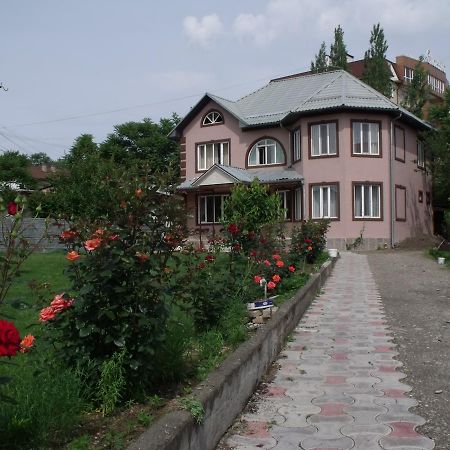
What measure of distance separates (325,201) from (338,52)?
2159 centimetres

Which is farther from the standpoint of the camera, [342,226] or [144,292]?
[342,226]

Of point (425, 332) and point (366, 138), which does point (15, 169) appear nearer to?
point (366, 138)

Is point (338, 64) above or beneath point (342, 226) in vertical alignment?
above

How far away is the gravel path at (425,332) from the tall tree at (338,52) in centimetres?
3041

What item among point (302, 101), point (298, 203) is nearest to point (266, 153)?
point (302, 101)

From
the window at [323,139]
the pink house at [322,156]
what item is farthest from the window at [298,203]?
the window at [323,139]

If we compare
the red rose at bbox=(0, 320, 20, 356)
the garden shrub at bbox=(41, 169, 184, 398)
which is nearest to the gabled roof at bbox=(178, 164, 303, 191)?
the garden shrub at bbox=(41, 169, 184, 398)

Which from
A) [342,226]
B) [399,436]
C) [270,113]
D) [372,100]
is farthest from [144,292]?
[270,113]

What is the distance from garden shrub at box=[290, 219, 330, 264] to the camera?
1300cm

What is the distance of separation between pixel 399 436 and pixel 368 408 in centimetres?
60

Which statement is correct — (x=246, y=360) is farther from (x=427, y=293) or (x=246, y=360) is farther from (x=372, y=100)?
(x=372, y=100)

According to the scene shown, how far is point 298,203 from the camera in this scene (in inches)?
1121

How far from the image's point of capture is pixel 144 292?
337 cm

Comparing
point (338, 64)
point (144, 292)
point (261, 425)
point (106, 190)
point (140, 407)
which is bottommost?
point (261, 425)
